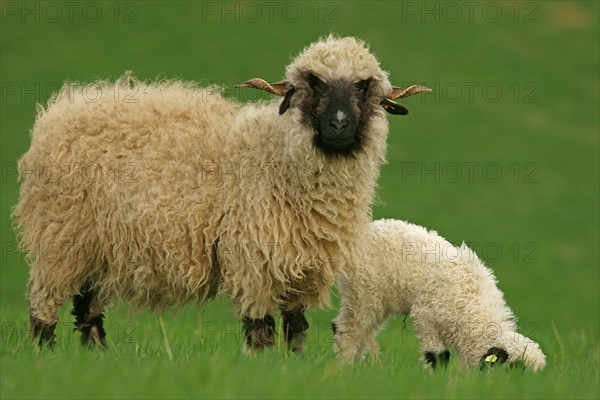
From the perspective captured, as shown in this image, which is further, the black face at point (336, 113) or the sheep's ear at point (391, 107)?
the sheep's ear at point (391, 107)

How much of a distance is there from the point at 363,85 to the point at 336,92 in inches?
12.7

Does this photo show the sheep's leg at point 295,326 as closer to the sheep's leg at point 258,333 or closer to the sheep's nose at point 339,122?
the sheep's leg at point 258,333

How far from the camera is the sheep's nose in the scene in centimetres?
751

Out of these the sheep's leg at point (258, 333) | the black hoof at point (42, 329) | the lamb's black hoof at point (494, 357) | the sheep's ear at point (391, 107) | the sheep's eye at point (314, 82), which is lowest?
the black hoof at point (42, 329)

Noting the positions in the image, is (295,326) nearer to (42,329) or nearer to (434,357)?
(434,357)

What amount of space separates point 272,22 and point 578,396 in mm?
28870

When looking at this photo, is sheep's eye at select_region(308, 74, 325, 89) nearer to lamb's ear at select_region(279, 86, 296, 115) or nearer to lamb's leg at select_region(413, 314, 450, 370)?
lamb's ear at select_region(279, 86, 296, 115)

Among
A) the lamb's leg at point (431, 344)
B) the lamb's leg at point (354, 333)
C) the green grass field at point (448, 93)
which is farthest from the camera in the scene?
the green grass field at point (448, 93)

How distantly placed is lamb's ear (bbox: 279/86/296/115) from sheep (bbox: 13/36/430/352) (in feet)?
0.03

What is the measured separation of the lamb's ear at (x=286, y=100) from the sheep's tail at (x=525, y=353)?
252cm

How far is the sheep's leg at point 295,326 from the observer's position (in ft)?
26.7

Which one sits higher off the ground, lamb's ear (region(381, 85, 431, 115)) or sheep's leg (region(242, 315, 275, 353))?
lamb's ear (region(381, 85, 431, 115))

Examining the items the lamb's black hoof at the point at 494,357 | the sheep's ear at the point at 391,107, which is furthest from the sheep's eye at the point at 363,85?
the lamb's black hoof at the point at 494,357

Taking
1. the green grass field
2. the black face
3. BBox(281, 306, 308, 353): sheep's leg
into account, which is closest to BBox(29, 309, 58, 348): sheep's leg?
BBox(281, 306, 308, 353): sheep's leg
